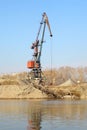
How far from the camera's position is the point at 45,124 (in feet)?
81.2

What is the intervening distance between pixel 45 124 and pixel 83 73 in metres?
128

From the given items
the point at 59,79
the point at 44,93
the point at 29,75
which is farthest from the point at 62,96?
the point at 59,79

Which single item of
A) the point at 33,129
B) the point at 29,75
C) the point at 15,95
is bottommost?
the point at 33,129

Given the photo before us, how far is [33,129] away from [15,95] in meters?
58.2

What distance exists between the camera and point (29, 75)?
97438mm

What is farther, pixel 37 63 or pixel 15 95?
pixel 37 63

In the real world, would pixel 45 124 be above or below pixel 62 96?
below

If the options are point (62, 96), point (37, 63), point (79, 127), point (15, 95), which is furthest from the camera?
point (37, 63)

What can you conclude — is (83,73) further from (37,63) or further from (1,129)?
(1,129)

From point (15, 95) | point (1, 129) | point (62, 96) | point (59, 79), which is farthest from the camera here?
point (59, 79)

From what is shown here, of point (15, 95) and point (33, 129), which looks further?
point (15, 95)

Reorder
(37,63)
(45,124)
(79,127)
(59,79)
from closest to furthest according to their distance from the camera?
(79,127) < (45,124) < (37,63) < (59,79)

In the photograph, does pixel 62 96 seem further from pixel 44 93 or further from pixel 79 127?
pixel 79 127

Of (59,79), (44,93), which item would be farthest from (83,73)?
(44,93)
